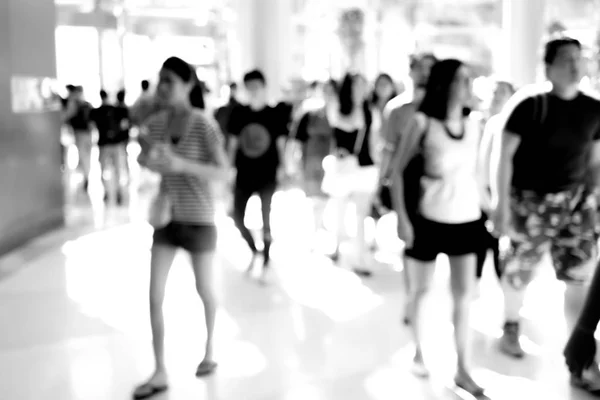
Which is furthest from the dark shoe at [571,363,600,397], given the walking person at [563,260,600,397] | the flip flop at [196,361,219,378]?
the flip flop at [196,361,219,378]

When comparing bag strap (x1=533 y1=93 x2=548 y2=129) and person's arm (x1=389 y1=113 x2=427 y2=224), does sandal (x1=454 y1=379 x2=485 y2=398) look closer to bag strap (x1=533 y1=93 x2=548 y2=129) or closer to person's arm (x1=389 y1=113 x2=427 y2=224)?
person's arm (x1=389 y1=113 x2=427 y2=224)

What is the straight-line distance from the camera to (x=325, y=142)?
6.59 m

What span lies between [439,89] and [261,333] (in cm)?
195

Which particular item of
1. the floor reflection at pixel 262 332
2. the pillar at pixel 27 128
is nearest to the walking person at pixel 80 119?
the pillar at pixel 27 128

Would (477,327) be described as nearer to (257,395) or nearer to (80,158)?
(257,395)

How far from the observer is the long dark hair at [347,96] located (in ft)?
19.2

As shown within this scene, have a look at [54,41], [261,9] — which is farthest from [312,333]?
[261,9]

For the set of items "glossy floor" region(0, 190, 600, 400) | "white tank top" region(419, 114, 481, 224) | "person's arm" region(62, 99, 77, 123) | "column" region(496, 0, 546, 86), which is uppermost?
"column" region(496, 0, 546, 86)

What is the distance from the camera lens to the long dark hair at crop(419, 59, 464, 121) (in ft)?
10.6

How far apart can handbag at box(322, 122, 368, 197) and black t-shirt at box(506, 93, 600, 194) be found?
2.18m

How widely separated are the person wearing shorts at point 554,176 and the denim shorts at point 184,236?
1.38m

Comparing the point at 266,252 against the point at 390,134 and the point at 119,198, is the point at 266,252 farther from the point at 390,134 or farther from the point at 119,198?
the point at 119,198

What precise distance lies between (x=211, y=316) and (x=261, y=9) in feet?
32.6

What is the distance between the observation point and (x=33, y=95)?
311 inches
